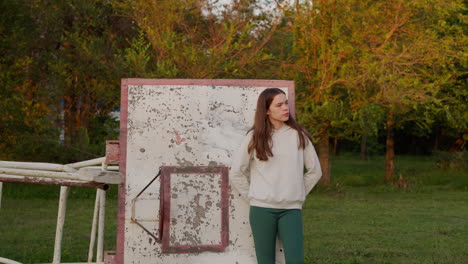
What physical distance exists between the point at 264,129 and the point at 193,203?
0.78 m

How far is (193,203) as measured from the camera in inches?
193

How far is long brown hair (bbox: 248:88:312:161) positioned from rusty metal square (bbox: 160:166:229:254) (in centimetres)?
49

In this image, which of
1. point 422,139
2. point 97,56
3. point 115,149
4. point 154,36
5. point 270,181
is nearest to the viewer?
point 270,181

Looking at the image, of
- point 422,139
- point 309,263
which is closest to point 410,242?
point 309,263

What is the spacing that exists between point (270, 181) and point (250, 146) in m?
0.27

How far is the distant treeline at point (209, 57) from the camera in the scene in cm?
1297

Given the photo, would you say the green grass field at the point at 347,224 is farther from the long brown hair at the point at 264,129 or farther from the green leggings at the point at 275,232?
the long brown hair at the point at 264,129

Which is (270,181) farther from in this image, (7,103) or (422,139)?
(422,139)

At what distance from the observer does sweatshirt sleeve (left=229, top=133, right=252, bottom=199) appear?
460 centimetres

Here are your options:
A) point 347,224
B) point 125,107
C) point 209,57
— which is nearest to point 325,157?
point 209,57

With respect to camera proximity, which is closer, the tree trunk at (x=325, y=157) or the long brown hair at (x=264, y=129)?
the long brown hair at (x=264, y=129)

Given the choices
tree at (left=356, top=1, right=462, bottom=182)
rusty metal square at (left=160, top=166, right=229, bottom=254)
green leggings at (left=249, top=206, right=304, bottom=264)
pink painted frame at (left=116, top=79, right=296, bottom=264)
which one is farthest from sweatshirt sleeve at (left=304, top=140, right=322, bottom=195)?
tree at (left=356, top=1, right=462, bottom=182)

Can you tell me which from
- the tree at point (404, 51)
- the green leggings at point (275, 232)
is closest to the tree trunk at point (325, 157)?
the tree at point (404, 51)

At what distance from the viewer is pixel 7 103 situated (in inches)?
507
